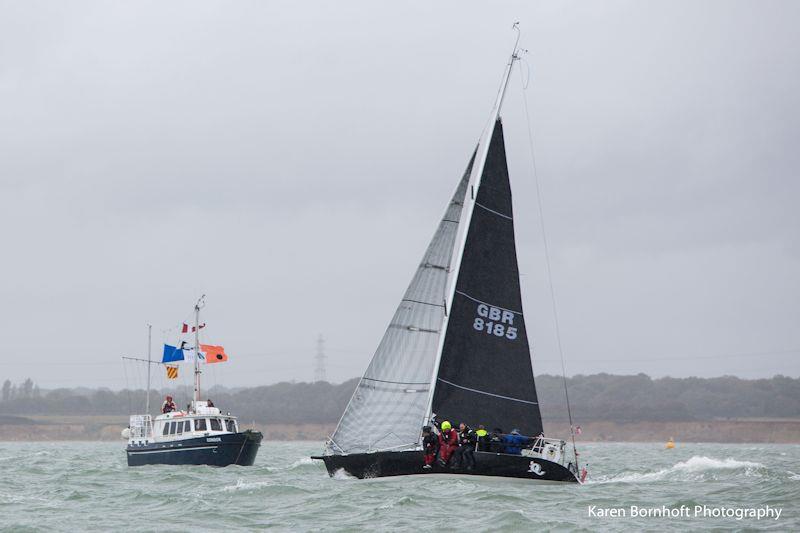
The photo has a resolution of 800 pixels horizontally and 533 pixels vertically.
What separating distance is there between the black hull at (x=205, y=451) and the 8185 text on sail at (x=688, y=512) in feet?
84.1

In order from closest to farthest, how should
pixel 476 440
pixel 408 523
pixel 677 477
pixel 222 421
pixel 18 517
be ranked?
pixel 408 523 < pixel 18 517 < pixel 476 440 < pixel 677 477 < pixel 222 421

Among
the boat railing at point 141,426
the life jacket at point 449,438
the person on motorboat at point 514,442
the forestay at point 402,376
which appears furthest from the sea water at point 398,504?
the boat railing at point 141,426

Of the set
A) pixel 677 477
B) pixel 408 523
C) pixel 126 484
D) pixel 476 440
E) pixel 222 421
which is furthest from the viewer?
pixel 222 421

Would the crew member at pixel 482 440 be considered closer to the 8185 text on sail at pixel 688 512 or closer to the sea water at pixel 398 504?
the sea water at pixel 398 504

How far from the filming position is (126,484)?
131ft

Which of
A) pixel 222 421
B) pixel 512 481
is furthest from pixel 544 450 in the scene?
pixel 222 421

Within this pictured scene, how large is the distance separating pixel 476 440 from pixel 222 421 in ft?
78.2

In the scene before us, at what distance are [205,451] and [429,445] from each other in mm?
21358

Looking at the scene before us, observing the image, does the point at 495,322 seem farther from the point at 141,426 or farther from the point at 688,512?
the point at 141,426

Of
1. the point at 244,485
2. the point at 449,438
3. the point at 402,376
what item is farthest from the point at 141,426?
the point at 449,438

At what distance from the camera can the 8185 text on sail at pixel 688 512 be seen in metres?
27.6

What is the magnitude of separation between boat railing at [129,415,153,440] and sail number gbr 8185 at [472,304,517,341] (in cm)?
2447

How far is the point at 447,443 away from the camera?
107ft

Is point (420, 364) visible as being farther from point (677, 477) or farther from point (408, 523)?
point (677, 477)
